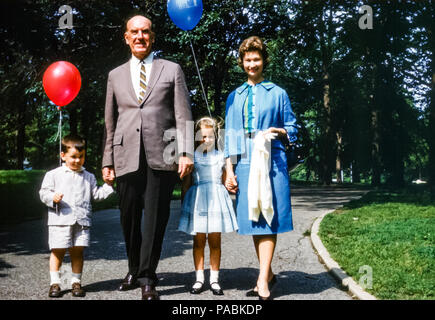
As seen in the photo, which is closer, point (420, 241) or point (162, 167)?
point (162, 167)

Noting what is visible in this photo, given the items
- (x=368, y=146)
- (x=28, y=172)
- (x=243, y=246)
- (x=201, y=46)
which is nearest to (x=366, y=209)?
(x=243, y=246)

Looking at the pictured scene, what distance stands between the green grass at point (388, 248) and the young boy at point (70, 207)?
2584mm

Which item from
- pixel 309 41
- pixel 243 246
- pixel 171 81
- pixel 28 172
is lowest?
pixel 243 246

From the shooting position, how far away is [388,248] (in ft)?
19.1

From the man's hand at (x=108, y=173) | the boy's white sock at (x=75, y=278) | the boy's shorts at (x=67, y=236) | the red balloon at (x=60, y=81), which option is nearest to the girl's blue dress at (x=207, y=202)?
the man's hand at (x=108, y=173)

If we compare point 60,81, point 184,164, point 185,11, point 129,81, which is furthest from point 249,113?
point 60,81

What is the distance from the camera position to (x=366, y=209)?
11.0 meters

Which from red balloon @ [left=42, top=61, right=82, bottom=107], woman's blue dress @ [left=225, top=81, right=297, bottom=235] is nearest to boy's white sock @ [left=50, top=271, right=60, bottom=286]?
woman's blue dress @ [left=225, top=81, right=297, bottom=235]

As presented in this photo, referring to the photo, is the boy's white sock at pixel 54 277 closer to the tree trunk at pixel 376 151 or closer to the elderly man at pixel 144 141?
the elderly man at pixel 144 141

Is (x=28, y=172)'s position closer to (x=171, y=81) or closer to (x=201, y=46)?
(x=201, y=46)

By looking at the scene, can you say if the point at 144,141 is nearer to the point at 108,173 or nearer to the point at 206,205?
the point at 108,173

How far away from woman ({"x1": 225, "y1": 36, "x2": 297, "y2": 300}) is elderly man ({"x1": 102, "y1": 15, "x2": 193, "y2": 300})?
16.9 inches

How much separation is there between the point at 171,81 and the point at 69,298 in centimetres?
203

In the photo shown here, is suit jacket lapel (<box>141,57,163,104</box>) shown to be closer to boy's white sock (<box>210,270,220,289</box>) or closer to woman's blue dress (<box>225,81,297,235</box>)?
woman's blue dress (<box>225,81,297,235</box>)
